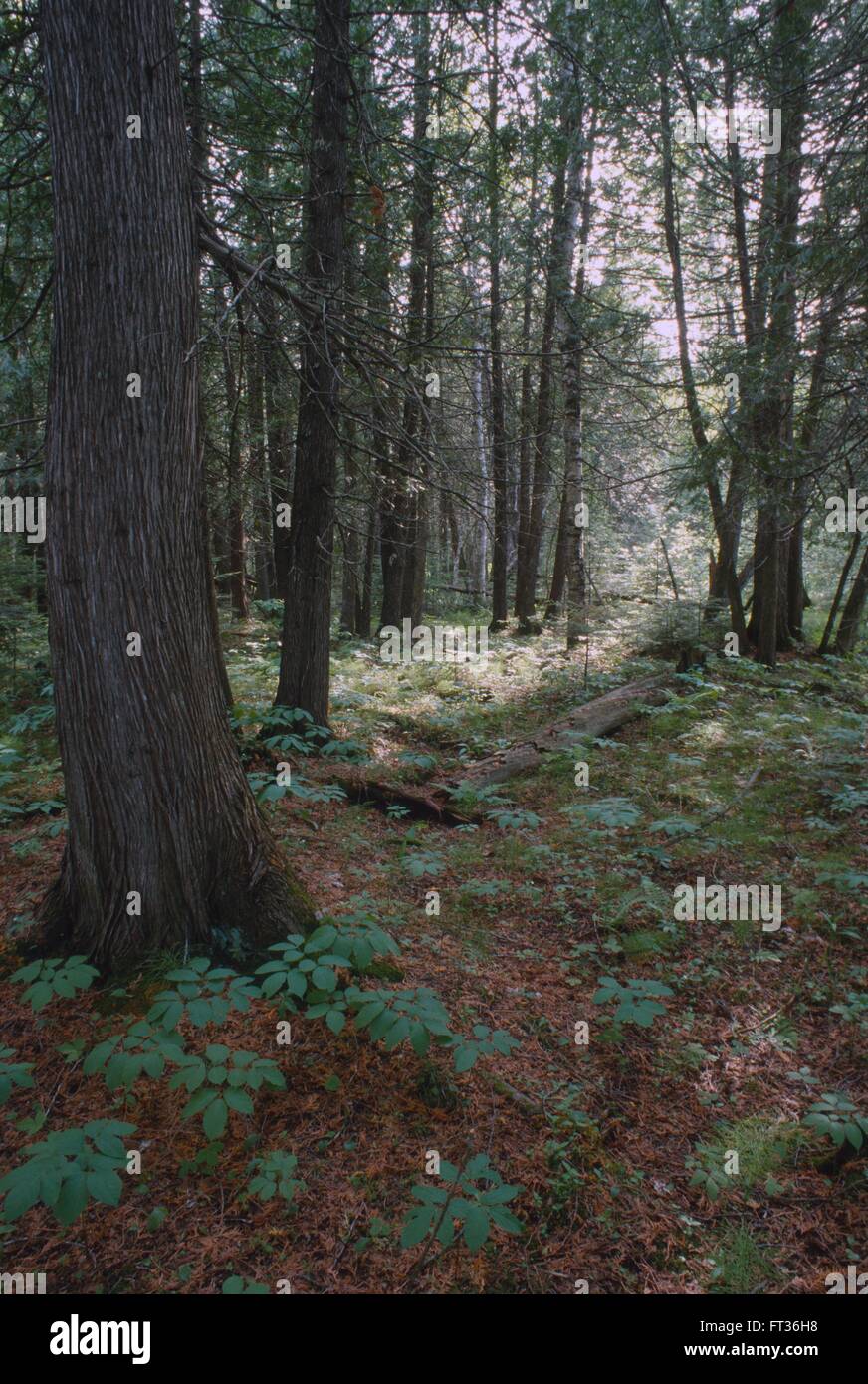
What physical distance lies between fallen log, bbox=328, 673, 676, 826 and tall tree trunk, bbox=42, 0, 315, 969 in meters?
3.02

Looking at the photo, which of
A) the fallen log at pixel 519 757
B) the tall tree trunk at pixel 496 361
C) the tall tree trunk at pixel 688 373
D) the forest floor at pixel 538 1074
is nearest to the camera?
the forest floor at pixel 538 1074

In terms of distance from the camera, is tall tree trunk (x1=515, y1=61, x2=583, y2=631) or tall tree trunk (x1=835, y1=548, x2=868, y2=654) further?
tall tree trunk (x1=835, y1=548, x2=868, y2=654)

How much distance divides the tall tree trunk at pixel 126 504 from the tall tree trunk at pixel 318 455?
2589 millimetres

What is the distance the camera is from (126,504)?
324 cm

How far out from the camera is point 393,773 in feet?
24.0

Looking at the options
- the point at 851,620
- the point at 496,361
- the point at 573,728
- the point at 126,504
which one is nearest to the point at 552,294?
the point at 496,361

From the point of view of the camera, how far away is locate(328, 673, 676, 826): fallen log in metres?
6.59

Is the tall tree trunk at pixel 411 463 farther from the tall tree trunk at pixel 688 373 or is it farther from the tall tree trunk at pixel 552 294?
the tall tree trunk at pixel 688 373

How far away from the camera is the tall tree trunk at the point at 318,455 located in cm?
622

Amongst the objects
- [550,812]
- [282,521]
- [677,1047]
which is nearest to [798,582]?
[550,812]

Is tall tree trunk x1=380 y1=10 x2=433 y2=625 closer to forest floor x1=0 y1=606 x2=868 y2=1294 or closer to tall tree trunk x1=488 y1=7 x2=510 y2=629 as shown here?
tall tree trunk x1=488 y1=7 x2=510 y2=629

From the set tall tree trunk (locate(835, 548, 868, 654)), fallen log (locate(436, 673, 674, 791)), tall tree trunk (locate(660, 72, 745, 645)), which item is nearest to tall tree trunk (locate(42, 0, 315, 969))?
fallen log (locate(436, 673, 674, 791))

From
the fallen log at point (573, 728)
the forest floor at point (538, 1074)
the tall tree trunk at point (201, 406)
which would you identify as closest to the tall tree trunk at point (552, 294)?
the fallen log at point (573, 728)
